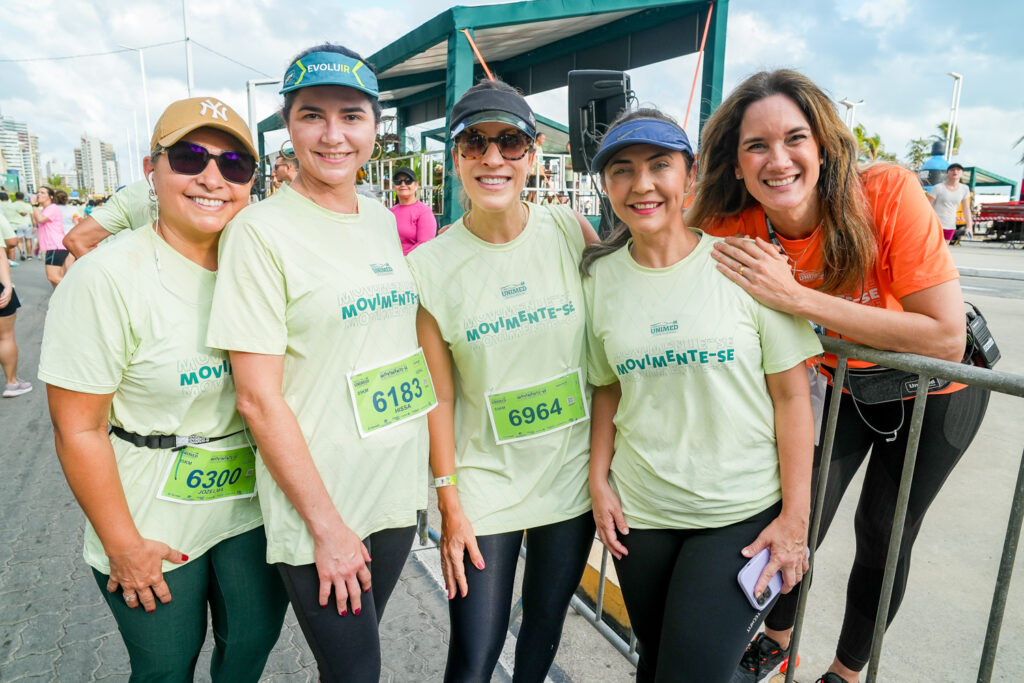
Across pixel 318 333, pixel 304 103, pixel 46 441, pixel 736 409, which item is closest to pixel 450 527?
pixel 318 333

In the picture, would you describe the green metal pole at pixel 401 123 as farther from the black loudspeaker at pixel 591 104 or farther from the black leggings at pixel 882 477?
the black leggings at pixel 882 477

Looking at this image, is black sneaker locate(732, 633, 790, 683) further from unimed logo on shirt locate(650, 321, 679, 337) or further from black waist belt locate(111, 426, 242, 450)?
black waist belt locate(111, 426, 242, 450)

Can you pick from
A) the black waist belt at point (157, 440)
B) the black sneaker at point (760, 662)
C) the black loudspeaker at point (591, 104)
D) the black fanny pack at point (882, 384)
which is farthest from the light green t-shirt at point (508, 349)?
the black loudspeaker at point (591, 104)

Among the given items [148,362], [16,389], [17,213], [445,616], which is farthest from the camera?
[17,213]

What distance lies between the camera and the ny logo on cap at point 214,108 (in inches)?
64.7

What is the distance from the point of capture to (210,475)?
1.69 m

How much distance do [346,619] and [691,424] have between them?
1.07 meters

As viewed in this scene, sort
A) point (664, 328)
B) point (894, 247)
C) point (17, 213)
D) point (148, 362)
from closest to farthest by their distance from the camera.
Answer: point (148, 362) → point (664, 328) → point (894, 247) → point (17, 213)

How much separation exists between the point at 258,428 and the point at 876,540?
210cm

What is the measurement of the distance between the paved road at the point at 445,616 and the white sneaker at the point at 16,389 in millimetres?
2273

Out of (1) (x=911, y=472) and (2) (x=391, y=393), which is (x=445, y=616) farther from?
(1) (x=911, y=472)

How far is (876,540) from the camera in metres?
2.25

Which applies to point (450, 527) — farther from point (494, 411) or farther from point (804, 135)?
point (804, 135)

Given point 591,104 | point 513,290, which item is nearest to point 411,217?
point 591,104
